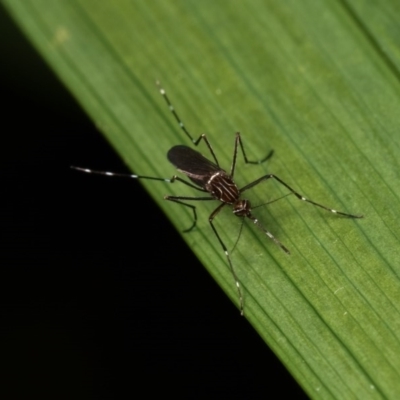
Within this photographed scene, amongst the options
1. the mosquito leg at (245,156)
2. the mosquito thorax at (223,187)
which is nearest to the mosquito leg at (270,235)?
the mosquito thorax at (223,187)

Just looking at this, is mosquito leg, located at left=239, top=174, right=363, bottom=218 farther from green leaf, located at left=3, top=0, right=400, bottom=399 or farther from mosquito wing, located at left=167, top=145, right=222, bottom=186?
mosquito wing, located at left=167, top=145, right=222, bottom=186

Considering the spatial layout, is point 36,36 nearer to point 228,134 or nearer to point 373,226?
point 228,134

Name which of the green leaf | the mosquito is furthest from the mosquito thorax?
the green leaf

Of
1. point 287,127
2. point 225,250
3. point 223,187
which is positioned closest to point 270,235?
point 225,250

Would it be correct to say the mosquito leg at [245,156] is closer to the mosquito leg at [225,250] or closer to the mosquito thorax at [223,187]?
the mosquito thorax at [223,187]

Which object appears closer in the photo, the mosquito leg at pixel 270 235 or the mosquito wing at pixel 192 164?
the mosquito leg at pixel 270 235

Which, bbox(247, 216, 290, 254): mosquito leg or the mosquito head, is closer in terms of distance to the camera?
bbox(247, 216, 290, 254): mosquito leg

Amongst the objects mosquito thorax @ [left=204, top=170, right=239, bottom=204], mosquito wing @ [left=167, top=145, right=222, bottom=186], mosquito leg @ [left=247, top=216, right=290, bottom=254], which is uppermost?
mosquito wing @ [left=167, top=145, right=222, bottom=186]
